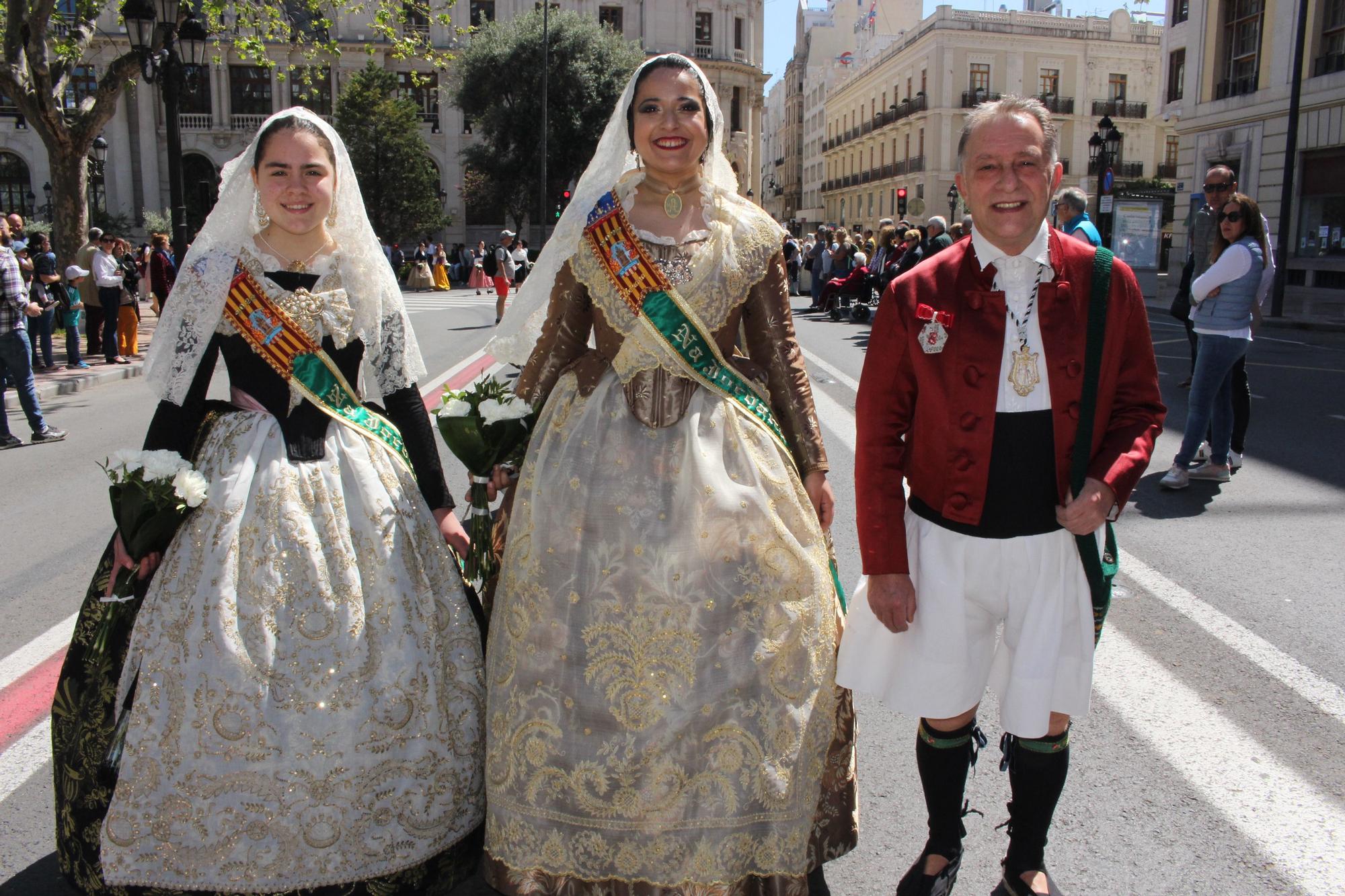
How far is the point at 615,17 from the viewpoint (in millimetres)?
56594

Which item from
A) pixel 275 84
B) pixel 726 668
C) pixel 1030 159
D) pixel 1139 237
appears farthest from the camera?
pixel 275 84

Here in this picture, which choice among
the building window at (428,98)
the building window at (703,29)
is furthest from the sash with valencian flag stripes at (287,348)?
the building window at (703,29)

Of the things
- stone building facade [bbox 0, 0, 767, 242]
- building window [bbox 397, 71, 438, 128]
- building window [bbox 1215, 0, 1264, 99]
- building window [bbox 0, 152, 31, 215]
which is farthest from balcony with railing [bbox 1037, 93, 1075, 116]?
building window [bbox 0, 152, 31, 215]

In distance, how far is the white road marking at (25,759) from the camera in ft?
10.4

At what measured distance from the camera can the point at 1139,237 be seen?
25375 millimetres

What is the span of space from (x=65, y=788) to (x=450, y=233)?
52206 millimetres

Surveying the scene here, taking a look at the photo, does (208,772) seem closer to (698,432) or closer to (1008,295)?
(698,432)

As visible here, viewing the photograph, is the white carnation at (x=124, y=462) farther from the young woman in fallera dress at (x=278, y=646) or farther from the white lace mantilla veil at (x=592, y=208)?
the white lace mantilla veil at (x=592, y=208)

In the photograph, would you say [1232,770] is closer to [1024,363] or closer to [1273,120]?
[1024,363]

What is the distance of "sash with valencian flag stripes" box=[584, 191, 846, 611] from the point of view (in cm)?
266

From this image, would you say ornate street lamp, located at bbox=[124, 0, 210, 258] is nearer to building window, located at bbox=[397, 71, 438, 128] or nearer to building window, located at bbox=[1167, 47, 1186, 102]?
building window, located at bbox=[1167, 47, 1186, 102]

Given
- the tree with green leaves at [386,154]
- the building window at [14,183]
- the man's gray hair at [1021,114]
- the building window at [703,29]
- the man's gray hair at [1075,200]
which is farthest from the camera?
the building window at [703,29]

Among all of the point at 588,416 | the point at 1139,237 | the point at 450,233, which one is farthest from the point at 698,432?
the point at 450,233

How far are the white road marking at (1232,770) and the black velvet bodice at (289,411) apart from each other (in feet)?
7.81
